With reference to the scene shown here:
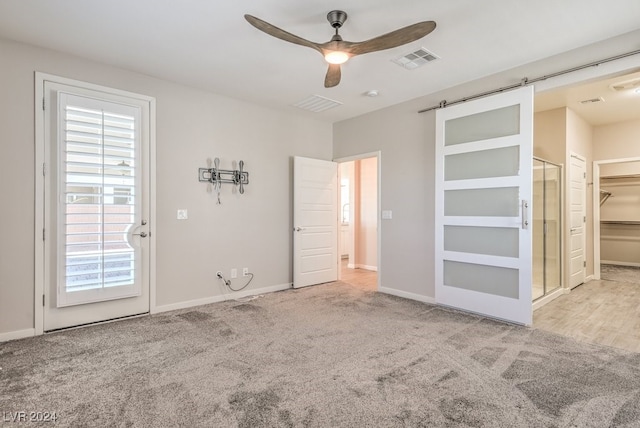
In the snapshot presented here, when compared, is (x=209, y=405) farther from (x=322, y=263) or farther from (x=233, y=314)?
(x=322, y=263)

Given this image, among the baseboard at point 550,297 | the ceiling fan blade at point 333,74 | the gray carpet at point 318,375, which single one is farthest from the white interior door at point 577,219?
the ceiling fan blade at point 333,74

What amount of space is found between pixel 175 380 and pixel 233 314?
4.95ft

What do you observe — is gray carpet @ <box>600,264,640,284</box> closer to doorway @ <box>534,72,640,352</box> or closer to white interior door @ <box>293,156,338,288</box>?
doorway @ <box>534,72,640,352</box>

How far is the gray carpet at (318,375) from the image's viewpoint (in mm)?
1933

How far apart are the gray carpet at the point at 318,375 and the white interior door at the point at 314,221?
5.39 ft

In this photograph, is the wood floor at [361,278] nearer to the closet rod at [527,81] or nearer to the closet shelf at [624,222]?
the closet rod at [527,81]

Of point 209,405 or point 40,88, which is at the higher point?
point 40,88

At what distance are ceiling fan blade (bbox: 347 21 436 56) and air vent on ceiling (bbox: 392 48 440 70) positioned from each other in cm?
81

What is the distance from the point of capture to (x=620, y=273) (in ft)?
21.0

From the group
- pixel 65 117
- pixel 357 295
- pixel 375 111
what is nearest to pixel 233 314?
pixel 357 295

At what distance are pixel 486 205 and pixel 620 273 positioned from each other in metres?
4.90

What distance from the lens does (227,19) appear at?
270 cm

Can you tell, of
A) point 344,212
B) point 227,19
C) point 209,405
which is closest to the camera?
point 209,405

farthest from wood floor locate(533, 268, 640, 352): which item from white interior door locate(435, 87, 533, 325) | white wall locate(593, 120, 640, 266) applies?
white wall locate(593, 120, 640, 266)
